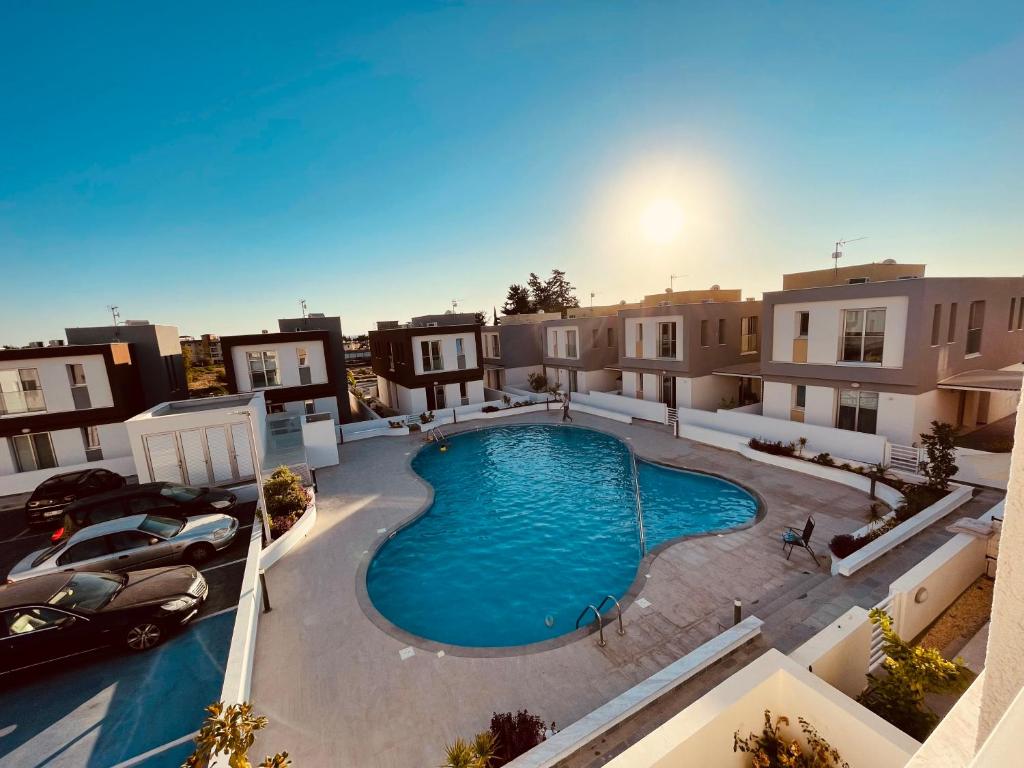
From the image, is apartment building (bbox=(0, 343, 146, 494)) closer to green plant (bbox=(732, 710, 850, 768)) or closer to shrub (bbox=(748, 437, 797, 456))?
green plant (bbox=(732, 710, 850, 768))

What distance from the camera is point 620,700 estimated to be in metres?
6.96

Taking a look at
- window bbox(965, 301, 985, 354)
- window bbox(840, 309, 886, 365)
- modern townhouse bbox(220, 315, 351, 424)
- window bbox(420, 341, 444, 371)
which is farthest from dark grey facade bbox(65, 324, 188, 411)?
window bbox(965, 301, 985, 354)

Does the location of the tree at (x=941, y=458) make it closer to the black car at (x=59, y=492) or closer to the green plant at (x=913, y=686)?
the green plant at (x=913, y=686)

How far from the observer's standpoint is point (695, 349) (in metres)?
24.4

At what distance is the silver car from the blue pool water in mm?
4823

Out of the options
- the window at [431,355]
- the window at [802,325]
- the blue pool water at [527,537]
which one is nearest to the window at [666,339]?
the window at [802,325]

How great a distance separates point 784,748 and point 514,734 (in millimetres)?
3597

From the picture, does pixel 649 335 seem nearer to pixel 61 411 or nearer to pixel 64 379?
pixel 64 379

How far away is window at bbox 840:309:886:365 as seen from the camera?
1698 centimetres

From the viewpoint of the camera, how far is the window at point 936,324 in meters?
16.3

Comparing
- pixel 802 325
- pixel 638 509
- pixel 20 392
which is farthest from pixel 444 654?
pixel 20 392

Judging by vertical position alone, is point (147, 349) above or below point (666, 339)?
above

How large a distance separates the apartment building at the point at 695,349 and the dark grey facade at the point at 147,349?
2734 cm

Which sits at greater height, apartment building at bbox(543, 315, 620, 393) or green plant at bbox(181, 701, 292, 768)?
apartment building at bbox(543, 315, 620, 393)
